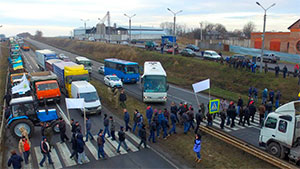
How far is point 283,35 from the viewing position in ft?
192

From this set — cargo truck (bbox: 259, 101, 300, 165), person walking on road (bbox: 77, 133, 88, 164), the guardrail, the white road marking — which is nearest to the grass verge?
the guardrail

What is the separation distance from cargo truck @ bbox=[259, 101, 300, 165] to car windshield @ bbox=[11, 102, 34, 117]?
49.1 ft

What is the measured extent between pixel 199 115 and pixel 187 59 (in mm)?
30605

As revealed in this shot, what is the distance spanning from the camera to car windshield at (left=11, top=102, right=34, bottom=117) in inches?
622

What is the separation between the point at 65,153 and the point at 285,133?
12.3 m

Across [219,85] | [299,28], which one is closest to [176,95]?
[219,85]

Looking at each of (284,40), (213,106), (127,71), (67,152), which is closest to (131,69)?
(127,71)

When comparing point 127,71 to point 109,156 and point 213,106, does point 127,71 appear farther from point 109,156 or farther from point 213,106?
point 109,156

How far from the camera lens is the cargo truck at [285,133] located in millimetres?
12406

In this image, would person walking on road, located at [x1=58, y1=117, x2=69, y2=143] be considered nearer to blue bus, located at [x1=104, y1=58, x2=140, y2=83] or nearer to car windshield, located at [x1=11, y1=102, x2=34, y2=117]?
car windshield, located at [x1=11, y1=102, x2=34, y2=117]

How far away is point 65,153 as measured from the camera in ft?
46.5

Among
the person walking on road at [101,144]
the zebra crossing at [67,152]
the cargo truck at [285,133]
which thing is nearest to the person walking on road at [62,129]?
the zebra crossing at [67,152]

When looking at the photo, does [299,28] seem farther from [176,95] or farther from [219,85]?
[176,95]

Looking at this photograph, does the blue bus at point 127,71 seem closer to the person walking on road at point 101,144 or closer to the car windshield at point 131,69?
the car windshield at point 131,69
